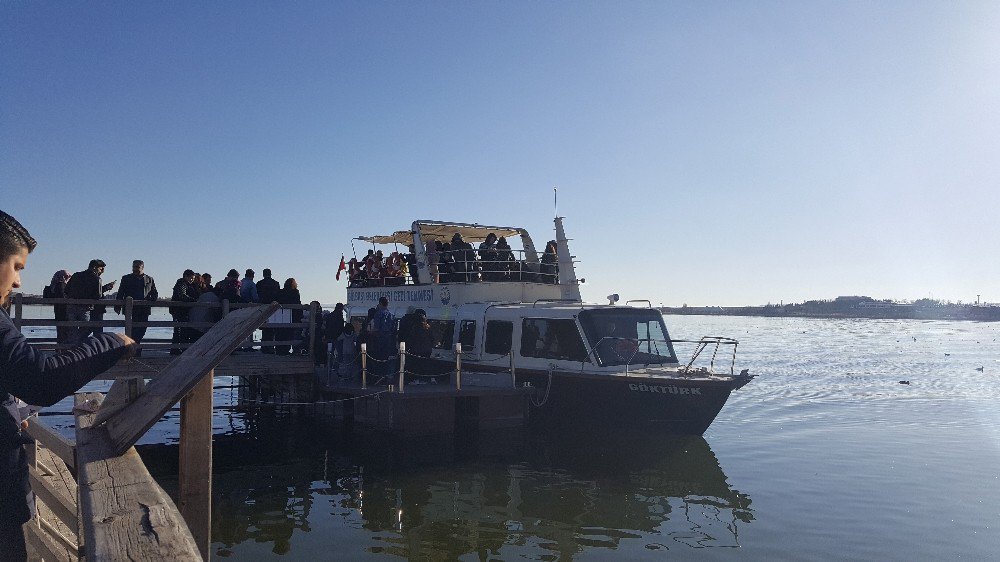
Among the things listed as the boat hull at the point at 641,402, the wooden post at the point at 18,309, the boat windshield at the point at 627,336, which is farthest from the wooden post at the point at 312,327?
the boat windshield at the point at 627,336

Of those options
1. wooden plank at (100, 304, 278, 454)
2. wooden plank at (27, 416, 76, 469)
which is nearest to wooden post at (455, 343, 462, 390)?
wooden plank at (27, 416, 76, 469)

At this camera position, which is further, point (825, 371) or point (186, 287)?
point (825, 371)

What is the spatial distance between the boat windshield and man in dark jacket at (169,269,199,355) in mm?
8400

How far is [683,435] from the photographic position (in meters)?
14.5

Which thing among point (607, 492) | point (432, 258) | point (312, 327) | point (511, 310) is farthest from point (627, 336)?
point (312, 327)

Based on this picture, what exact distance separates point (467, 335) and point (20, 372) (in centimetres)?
1491

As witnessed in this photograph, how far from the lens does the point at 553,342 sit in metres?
15.5

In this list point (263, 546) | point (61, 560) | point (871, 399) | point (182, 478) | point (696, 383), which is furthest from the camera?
point (871, 399)

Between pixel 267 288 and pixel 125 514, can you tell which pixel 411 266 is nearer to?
pixel 267 288

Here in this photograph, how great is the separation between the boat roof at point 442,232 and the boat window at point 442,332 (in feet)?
9.44

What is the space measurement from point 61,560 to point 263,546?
530cm

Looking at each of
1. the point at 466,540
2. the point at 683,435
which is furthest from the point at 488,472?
the point at 683,435

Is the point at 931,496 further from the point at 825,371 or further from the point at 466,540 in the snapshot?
the point at 825,371

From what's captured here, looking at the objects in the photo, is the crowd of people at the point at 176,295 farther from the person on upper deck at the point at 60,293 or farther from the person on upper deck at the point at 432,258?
the person on upper deck at the point at 432,258
